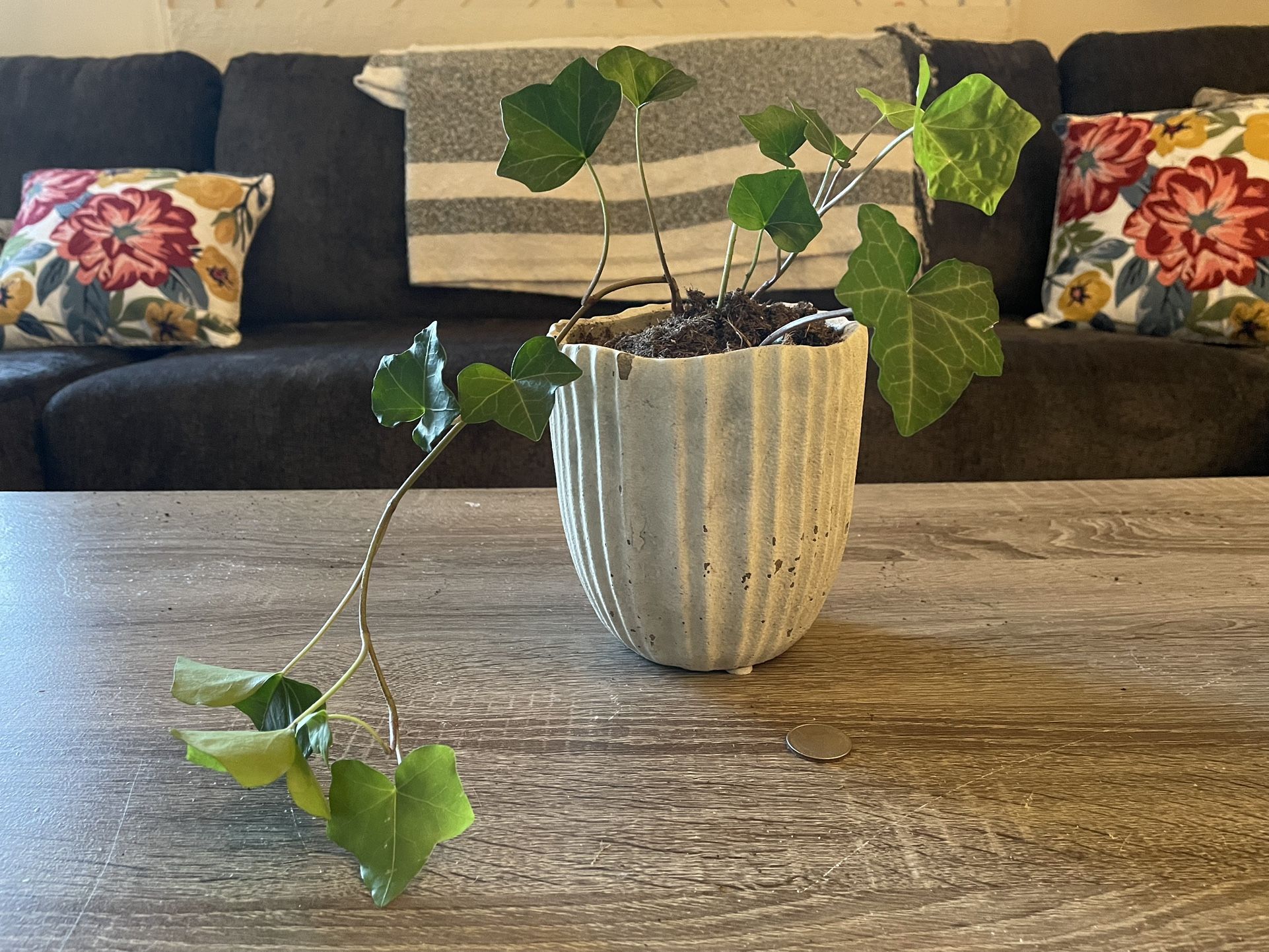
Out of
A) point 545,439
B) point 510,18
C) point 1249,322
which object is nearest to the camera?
point 545,439

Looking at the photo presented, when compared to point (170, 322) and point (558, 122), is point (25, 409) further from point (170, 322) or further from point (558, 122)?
point (558, 122)

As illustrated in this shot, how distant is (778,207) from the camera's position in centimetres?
48

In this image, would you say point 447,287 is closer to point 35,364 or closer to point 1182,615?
point 35,364

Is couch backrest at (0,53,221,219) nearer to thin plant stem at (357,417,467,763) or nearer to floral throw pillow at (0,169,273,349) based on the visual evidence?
floral throw pillow at (0,169,273,349)

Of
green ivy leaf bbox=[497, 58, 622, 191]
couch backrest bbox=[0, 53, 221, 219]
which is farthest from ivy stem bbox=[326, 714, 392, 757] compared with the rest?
couch backrest bbox=[0, 53, 221, 219]

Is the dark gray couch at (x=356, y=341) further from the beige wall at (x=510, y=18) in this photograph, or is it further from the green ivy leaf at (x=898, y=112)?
the green ivy leaf at (x=898, y=112)

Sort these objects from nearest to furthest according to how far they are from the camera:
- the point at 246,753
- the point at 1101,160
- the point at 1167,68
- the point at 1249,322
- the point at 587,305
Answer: the point at 246,753
the point at 587,305
the point at 1249,322
the point at 1101,160
the point at 1167,68

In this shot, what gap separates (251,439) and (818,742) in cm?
115

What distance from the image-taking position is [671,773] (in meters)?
0.46

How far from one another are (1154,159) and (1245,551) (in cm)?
115

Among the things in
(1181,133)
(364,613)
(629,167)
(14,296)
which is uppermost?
(1181,133)

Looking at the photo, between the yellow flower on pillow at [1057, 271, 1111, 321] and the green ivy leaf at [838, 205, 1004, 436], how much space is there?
1.37 metres

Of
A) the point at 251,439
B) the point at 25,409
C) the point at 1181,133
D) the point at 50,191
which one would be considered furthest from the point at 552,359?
the point at 50,191

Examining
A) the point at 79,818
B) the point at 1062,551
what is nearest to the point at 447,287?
the point at 1062,551
